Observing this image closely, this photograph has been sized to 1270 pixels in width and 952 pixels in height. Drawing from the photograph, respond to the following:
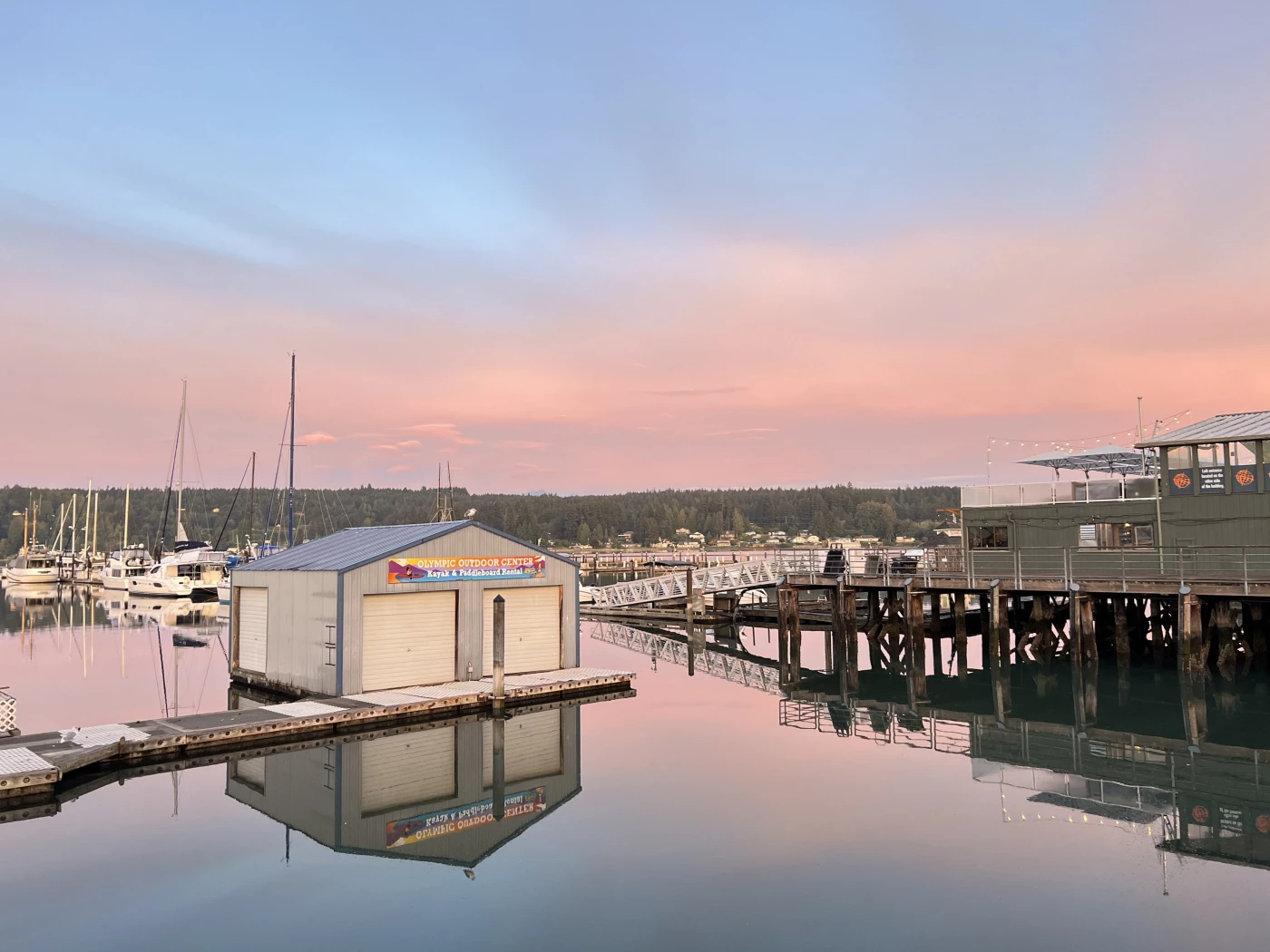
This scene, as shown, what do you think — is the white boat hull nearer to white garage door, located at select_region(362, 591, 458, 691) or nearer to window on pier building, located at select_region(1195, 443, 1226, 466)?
white garage door, located at select_region(362, 591, 458, 691)

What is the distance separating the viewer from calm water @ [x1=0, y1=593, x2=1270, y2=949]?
12680mm

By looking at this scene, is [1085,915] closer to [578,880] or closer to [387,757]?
[578,880]

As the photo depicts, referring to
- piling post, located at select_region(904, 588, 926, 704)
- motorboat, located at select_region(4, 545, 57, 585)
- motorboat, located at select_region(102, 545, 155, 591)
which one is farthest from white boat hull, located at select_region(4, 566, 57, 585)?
piling post, located at select_region(904, 588, 926, 704)

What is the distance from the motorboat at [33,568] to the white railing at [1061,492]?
124 m

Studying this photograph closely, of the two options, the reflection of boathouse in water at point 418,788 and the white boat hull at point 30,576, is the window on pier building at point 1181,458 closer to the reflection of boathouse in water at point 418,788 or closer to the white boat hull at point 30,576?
the reflection of boathouse in water at point 418,788

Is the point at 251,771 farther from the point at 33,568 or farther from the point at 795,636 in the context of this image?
the point at 33,568

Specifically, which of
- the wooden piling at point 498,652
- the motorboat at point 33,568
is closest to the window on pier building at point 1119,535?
the wooden piling at point 498,652

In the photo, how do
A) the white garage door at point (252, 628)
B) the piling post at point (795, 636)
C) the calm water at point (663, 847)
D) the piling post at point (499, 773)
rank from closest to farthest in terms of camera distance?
1. the calm water at point (663, 847)
2. the piling post at point (499, 773)
3. the white garage door at point (252, 628)
4. the piling post at point (795, 636)

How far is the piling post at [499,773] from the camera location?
1864cm

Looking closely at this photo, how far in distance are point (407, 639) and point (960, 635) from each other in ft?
79.7

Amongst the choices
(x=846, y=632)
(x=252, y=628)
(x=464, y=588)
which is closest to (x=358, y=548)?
(x=464, y=588)

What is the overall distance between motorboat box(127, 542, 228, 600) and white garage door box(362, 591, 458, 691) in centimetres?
6525

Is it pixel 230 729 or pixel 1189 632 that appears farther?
pixel 1189 632

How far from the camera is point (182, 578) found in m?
87.3
